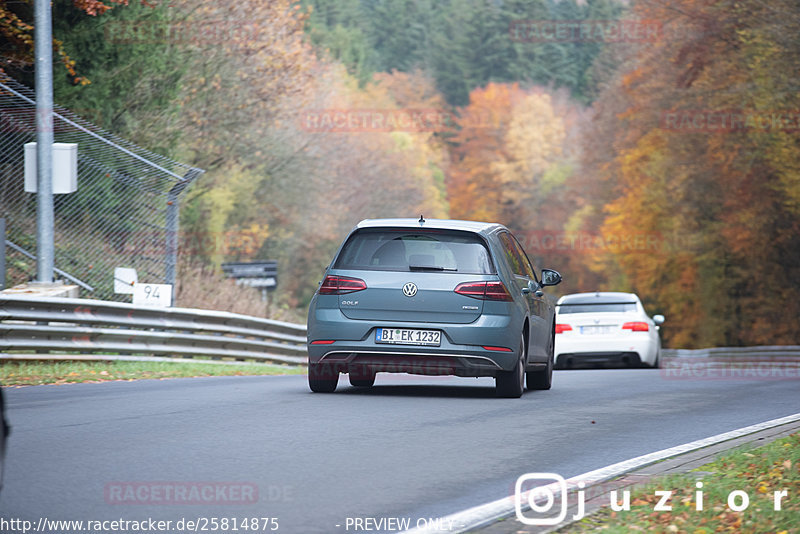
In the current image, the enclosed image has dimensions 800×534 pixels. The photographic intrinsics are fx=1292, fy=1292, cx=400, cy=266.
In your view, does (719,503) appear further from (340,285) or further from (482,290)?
(340,285)

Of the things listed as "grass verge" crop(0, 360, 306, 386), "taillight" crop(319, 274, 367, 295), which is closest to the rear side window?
"taillight" crop(319, 274, 367, 295)

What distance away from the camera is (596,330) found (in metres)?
23.1

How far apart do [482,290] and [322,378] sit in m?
1.90

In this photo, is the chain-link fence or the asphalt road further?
the chain-link fence

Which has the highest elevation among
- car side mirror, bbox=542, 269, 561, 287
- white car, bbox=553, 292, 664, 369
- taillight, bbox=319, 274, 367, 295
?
taillight, bbox=319, 274, 367, 295

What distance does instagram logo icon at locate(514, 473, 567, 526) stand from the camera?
6.88 metres

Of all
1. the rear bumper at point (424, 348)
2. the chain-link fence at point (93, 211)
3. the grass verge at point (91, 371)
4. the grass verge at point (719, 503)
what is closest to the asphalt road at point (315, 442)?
the rear bumper at point (424, 348)

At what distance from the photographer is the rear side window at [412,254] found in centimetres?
1276

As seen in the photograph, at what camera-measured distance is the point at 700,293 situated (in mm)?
55344

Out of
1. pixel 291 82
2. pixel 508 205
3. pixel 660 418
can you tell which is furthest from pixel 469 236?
pixel 508 205

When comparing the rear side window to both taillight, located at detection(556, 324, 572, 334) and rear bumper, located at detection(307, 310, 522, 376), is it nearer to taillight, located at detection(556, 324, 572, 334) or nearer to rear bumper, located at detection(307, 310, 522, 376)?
rear bumper, located at detection(307, 310, 522, 376)

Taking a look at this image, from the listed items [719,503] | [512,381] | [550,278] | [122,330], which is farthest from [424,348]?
[122,330]

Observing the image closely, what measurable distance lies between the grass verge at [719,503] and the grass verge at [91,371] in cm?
855

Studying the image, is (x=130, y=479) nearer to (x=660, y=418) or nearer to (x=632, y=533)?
(x=632, y=533)
